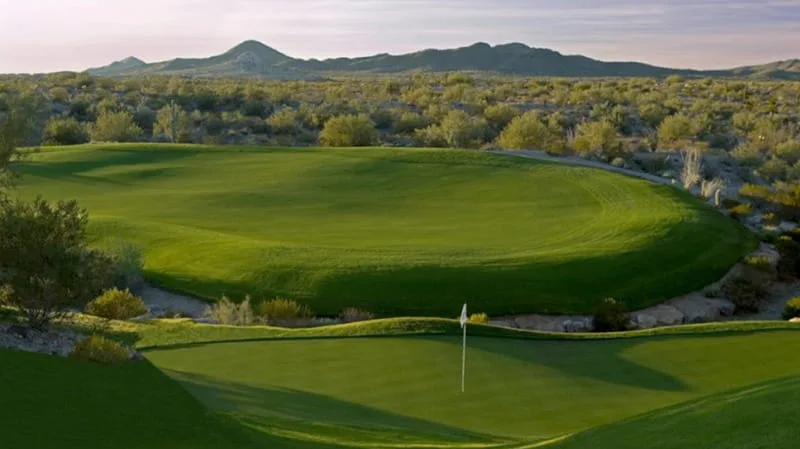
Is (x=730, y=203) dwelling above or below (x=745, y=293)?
above

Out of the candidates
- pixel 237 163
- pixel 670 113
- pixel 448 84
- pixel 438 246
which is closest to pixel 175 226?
pixel 438 246

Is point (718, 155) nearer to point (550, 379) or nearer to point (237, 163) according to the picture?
point (237, 163)

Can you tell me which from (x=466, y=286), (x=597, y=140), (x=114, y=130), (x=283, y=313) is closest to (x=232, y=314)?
(x=283, y=313)

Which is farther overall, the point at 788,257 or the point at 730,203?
the point at 730,203

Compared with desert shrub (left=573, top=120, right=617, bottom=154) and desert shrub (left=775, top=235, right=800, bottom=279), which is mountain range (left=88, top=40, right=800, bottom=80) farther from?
desert shrub (left=775, top=235, right=800, bottom=279)

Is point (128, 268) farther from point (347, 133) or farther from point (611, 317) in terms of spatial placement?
point (347, 133)

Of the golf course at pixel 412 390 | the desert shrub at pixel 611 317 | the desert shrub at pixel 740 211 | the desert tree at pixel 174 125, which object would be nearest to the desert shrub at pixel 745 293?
the desert shrub at pixel 611 317
